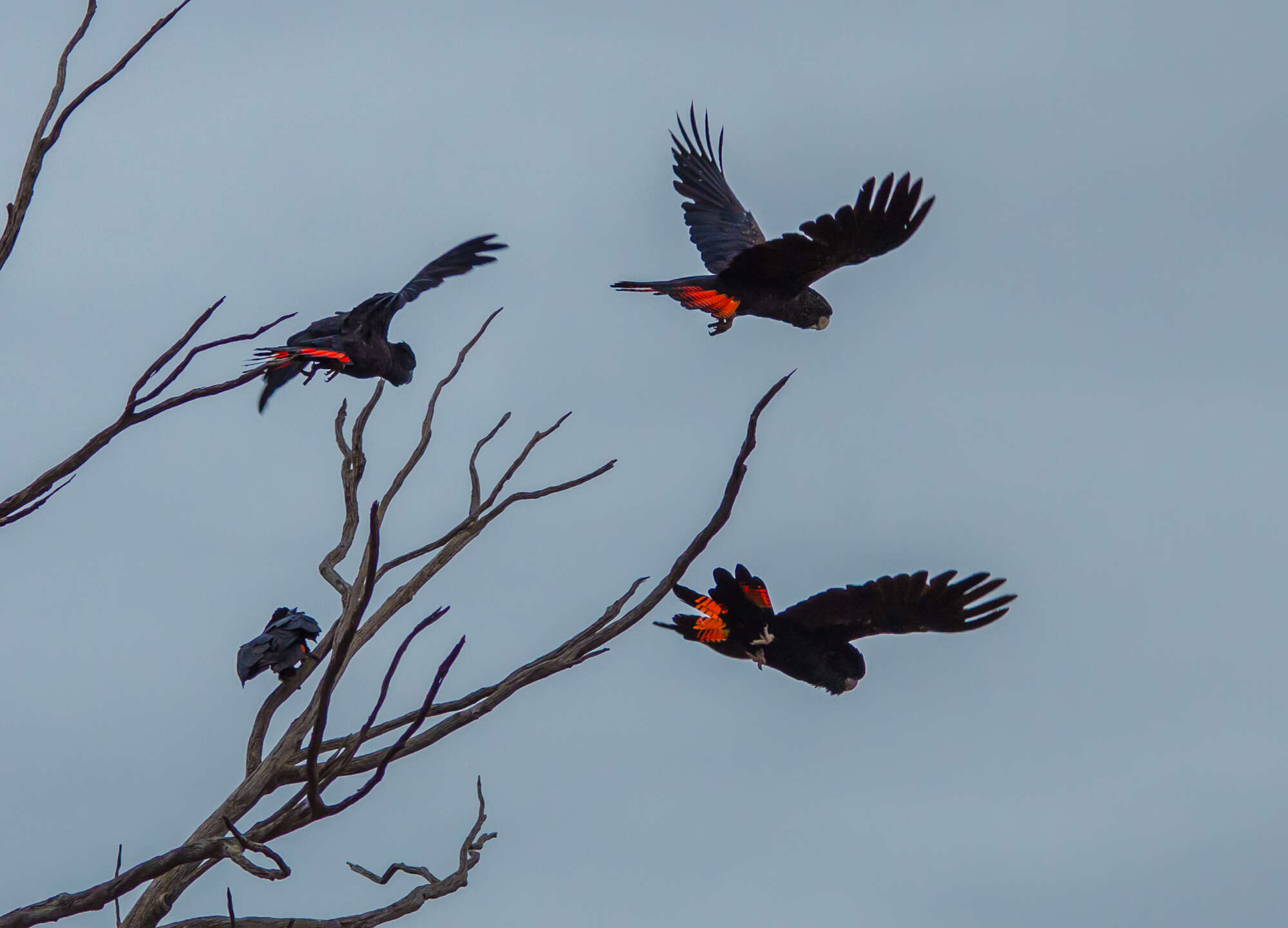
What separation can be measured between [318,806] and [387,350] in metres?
4.34

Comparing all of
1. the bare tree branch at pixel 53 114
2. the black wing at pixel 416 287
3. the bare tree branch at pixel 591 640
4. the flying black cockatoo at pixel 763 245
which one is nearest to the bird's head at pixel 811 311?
the flying black cockatoo at pixel 763 245

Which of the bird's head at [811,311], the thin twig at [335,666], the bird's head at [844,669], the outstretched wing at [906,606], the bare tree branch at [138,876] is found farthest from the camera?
the bird's head at [811,311]

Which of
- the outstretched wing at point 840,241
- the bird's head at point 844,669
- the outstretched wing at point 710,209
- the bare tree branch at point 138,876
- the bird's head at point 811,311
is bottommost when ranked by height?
the bare tree branch at point 138,876

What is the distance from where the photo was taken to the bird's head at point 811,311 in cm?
954

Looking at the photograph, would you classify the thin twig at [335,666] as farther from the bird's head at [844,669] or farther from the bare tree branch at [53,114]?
the bird's head at [844,669]

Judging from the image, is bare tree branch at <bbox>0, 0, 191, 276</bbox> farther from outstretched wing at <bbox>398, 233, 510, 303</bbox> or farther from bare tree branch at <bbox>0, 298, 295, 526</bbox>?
outstretched wing at <bbox>398, 233, 510, 303</bbox>

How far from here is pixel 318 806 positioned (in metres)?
4.56

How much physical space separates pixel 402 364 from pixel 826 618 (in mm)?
3158

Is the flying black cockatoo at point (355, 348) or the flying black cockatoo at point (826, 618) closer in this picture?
the flying black cockatoo at point (826, 618)

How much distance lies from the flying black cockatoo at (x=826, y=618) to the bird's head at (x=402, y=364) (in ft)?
7.98

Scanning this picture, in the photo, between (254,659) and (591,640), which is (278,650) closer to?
(254,659)

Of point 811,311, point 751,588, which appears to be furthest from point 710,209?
point 751,588

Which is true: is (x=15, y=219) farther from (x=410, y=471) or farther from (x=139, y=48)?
(x=410, y=471)

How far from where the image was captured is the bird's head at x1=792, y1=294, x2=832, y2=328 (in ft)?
31.3
